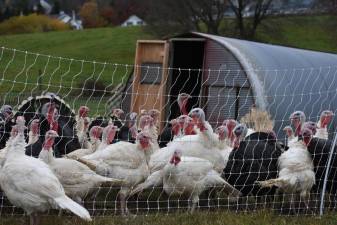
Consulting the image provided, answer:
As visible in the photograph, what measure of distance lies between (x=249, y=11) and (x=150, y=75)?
25.4m

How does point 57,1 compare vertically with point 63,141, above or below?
above

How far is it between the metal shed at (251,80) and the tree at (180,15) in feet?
69.7

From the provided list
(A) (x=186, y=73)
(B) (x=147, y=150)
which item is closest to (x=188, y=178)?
(B) (x=147, y=150)

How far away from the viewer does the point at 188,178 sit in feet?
24.3

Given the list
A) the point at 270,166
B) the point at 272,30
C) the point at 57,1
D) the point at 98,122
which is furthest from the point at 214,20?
the point at 57,1

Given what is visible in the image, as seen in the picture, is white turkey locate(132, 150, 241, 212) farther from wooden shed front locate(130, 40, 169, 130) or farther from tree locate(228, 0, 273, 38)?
tree locate(228, 0, 273, 38)

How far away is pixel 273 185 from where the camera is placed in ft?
24.1

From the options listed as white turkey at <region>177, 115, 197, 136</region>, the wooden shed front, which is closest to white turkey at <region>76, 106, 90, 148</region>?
white turkey at <region>177, 115, 197, 136</region>

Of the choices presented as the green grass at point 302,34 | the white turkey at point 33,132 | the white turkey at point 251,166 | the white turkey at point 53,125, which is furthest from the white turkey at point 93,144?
the green grass at point 302,34

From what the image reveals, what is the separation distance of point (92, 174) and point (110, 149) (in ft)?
1.68

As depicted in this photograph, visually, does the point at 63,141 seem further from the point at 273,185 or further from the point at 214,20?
the point at 214,20

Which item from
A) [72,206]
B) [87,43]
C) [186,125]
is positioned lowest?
[72,206]

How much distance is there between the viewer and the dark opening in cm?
1320

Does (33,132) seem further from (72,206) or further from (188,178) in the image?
(72,206)
